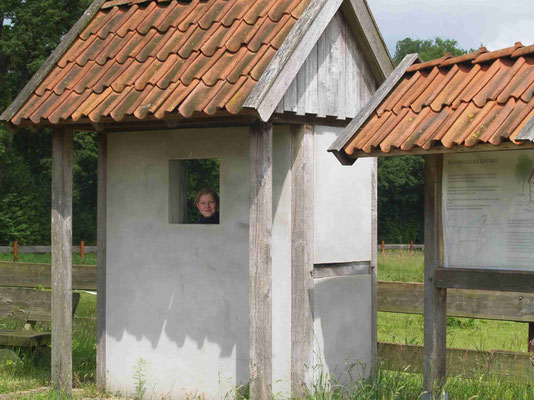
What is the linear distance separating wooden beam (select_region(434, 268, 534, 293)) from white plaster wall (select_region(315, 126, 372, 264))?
184 centimetres

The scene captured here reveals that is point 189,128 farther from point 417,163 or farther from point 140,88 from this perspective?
point 417,163

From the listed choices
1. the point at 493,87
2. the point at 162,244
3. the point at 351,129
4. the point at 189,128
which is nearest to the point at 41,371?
the point at 162,244

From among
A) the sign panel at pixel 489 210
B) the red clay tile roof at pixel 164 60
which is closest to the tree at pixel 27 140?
the red clay tile roof at pixel 164 60

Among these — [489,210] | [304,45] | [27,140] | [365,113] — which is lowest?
[489,210]

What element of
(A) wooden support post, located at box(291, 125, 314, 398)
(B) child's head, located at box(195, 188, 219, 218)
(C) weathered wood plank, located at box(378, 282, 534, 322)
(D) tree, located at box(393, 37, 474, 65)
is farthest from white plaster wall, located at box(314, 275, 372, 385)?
(D) tree, located at box(393, 37, 474, 65)

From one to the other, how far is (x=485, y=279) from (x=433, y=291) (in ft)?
1.57

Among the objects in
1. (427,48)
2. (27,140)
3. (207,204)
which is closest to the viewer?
(207,204)

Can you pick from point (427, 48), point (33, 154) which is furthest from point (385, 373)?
point (427, 48)

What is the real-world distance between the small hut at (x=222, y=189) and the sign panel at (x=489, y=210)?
63.1 inches

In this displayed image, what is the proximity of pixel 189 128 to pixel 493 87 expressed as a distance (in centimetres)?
322

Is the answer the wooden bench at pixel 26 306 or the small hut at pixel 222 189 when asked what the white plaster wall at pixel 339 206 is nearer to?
the small hut at pixel 222 189

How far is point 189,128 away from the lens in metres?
8.66

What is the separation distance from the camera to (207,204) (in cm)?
873

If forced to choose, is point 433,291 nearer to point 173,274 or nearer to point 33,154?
point 173,274
